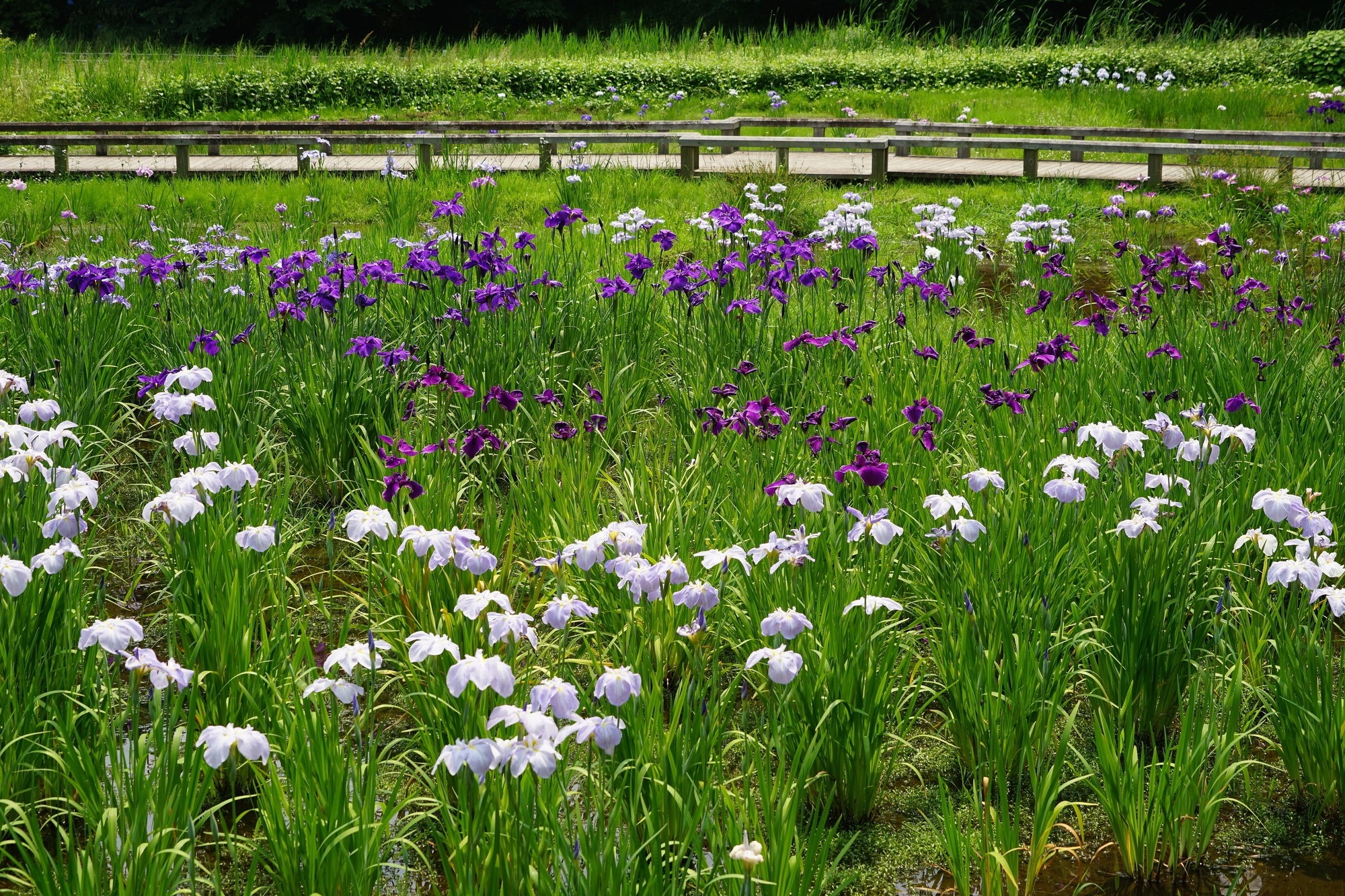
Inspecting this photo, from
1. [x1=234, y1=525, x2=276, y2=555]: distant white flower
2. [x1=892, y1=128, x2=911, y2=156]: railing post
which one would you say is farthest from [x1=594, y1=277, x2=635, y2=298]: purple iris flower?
[x1=892, y1=128, x2=911, y2=156]: railing post

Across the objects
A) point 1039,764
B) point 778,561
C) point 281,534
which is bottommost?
point 1039,764

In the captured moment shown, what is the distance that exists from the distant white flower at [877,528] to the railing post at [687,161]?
928 centimetres

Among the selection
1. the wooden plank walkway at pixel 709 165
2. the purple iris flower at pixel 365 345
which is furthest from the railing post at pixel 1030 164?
the purple iris flower at pixel 365 345

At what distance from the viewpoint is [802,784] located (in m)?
2.29

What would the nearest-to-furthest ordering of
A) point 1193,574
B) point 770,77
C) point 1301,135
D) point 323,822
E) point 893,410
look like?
point 323,822, point 1193,574, point 893,410, point 1301,135, point 770,77

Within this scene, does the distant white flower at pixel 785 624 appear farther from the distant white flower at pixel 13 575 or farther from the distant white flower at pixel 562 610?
the distant white flower at pixel 13 575

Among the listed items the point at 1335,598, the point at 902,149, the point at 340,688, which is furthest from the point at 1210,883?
the point at 902,149

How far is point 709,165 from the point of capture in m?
12.6

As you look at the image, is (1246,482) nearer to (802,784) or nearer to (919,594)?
(919,594)

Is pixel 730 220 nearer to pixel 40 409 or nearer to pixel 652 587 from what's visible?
pixel 40 409

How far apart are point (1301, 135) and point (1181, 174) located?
111 centimetres

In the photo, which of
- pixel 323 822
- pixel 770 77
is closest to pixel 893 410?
pixel 323 822

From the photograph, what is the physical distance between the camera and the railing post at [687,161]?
38.2 ft

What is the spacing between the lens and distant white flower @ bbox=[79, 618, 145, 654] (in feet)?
7.00
